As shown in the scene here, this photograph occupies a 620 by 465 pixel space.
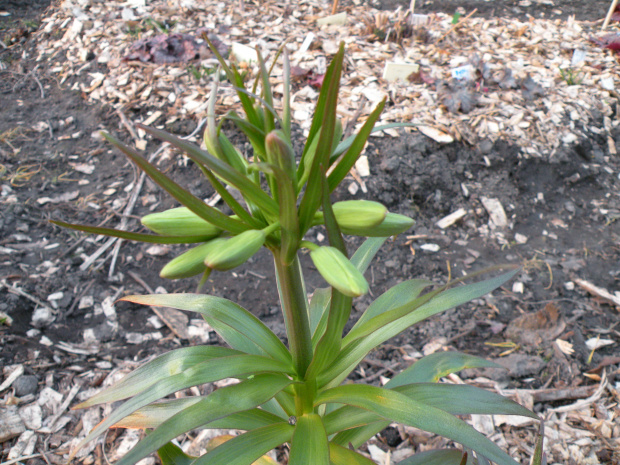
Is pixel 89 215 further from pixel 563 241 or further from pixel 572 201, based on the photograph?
pixel 572 201

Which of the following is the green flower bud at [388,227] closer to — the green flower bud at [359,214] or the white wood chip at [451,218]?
the green flower bud at [359,214]

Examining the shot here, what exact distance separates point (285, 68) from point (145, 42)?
3.52 meters

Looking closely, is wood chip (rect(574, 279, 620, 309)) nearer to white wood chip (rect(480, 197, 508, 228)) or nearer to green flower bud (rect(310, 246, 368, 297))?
white wood chip (rect(480, 197, 508, 228))

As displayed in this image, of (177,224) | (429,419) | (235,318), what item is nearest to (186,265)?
(177,224)

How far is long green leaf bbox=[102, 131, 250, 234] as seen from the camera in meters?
0.64

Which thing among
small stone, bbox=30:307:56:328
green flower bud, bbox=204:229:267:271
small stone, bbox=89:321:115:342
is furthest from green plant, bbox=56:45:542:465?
small stone, bbox=30:307:56:328

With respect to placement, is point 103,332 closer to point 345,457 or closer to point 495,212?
point 345,457

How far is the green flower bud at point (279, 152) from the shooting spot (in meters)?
0.68

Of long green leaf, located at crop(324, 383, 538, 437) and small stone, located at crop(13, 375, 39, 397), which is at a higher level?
long green leaf, located at crop(324, 383, 538, 437)

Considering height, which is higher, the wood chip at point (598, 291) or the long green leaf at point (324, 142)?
the long green leaf at point (324, 142)

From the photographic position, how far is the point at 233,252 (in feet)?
2.19

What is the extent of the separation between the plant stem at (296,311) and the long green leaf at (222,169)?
0.41 feet

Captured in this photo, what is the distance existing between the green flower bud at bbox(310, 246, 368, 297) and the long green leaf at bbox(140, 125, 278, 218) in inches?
5.2

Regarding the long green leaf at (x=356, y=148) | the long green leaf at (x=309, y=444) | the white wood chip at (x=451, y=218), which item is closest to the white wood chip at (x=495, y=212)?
the white wood chip at (x=451, y=218)
